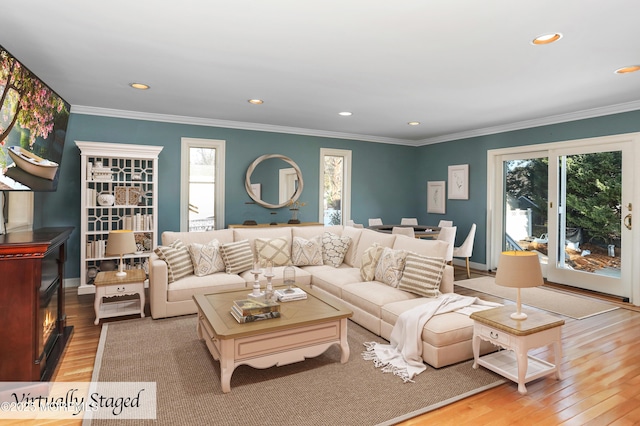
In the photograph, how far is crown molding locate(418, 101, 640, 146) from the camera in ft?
15.2

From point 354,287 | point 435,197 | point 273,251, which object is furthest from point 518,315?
point 435,197

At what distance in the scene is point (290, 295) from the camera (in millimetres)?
3191

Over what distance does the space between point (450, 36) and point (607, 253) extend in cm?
410

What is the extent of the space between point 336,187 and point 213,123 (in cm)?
252

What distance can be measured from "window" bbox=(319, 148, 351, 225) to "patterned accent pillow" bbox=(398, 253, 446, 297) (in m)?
3.42

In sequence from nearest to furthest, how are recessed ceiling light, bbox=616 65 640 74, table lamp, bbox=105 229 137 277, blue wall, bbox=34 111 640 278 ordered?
1. recessed ceiling light, bbox=616 65 640 74
2. table lamp, bbox=105 229 137 277
3. blue wall, bbox=34 111 640 278

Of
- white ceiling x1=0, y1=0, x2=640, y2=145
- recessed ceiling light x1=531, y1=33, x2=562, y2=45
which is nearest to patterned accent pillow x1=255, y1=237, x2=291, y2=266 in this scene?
white ceiling x1=0, y1=0, x2=640, y2=145

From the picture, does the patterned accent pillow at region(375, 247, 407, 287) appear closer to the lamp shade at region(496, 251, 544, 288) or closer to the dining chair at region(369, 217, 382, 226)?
the lamp shade at region(496, 251, 544, 288)

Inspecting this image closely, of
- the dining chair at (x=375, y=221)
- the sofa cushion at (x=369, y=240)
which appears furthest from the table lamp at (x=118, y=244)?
the dining chair at (x=375, y=221)

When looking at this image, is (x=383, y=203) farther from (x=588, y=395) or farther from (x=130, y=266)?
(x=588, y=395)

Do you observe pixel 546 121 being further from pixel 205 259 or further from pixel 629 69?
pixel 205 259

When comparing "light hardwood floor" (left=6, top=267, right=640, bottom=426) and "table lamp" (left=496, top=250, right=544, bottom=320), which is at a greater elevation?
"table lamp" (left=496, top=250, right=544, bottom=320)

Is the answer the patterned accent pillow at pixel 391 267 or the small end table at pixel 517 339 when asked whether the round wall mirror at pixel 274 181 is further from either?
the small end table at pixel 517 339

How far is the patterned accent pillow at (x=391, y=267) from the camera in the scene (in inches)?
144
